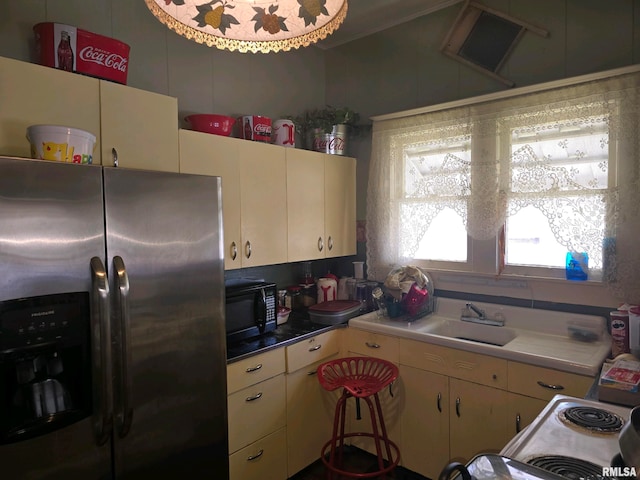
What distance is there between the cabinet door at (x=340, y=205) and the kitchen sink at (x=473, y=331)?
2.76 feet

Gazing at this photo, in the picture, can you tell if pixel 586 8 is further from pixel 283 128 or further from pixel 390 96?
pixel 283 128

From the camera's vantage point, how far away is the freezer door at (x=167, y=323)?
1.43 metres

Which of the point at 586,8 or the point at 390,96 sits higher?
the point at 586,8

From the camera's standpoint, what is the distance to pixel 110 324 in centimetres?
140

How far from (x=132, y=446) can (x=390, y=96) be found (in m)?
2.53

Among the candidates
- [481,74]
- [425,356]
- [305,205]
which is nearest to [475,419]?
[425,356]

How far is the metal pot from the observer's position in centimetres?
80

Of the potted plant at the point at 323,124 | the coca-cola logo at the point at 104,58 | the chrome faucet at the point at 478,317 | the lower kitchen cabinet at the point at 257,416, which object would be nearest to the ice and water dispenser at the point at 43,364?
the lower kitchen cabinet at the point at 257,416

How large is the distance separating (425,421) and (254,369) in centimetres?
98

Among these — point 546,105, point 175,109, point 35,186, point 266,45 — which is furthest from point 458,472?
point 546,105

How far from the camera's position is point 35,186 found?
1229mm

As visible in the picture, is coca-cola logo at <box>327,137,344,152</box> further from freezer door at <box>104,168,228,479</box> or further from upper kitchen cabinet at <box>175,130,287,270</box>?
freezer door at <box>104,168,228,479</box>

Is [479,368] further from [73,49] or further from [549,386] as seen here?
[73,49]

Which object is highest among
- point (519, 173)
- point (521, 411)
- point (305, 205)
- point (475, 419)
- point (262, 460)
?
point (519, 173)
